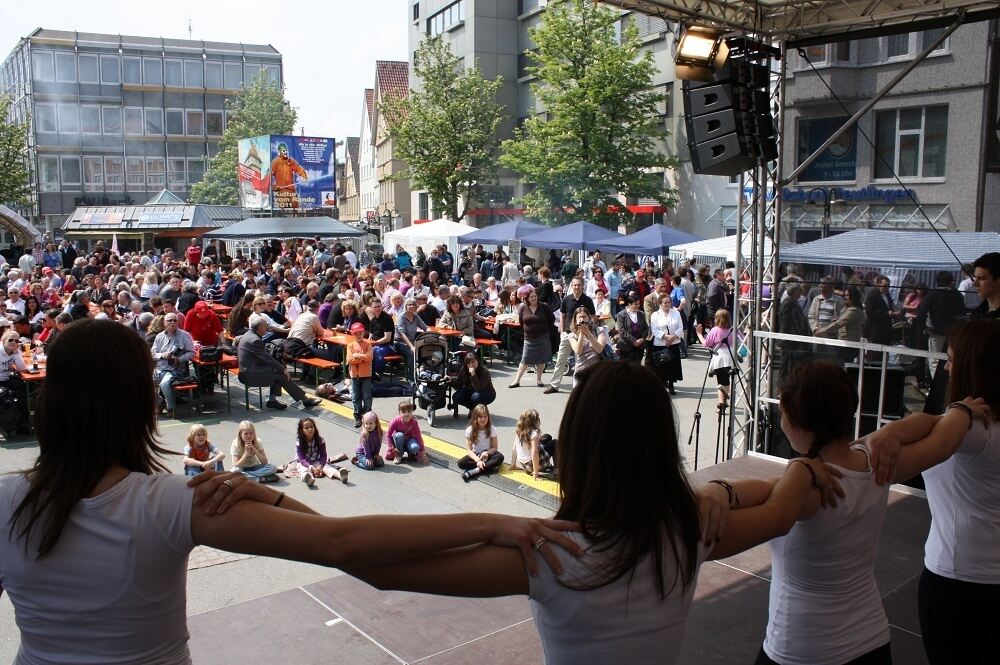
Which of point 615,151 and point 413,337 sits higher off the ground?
point 615,151

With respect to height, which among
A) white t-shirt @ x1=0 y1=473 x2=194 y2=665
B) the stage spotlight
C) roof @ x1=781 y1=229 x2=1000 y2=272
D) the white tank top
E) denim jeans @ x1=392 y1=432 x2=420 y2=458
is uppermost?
the stage spotlight

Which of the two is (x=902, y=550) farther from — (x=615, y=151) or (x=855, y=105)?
(x=615, y=151)

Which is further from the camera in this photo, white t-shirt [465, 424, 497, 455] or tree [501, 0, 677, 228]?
tree [501, 0, 677, 228]

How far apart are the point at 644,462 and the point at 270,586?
210 inches

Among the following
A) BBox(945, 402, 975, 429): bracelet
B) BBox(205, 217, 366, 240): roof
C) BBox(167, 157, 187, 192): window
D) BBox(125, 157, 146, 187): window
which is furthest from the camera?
BBox(167, 157, 187, 192): window

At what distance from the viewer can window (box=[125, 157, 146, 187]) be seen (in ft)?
206

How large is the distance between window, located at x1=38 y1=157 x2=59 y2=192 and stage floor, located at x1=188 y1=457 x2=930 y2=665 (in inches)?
2496

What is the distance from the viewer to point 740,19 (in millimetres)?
7617

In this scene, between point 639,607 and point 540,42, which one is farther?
point 540,42

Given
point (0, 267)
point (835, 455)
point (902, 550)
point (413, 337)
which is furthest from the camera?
point (0, 267)

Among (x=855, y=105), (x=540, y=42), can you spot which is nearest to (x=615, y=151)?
(x=540, y=42)

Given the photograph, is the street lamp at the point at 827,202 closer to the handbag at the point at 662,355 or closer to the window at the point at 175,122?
the handbag at the point at 662,355

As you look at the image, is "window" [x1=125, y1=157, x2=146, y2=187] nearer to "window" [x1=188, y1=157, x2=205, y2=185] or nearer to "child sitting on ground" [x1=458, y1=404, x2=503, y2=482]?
"window" [x1=188, y1=157, x2=205, y2=185]

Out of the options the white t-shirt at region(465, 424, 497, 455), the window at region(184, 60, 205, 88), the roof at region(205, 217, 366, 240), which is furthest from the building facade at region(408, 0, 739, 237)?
the white t-shirt at region(465, 424, 497, 455)
